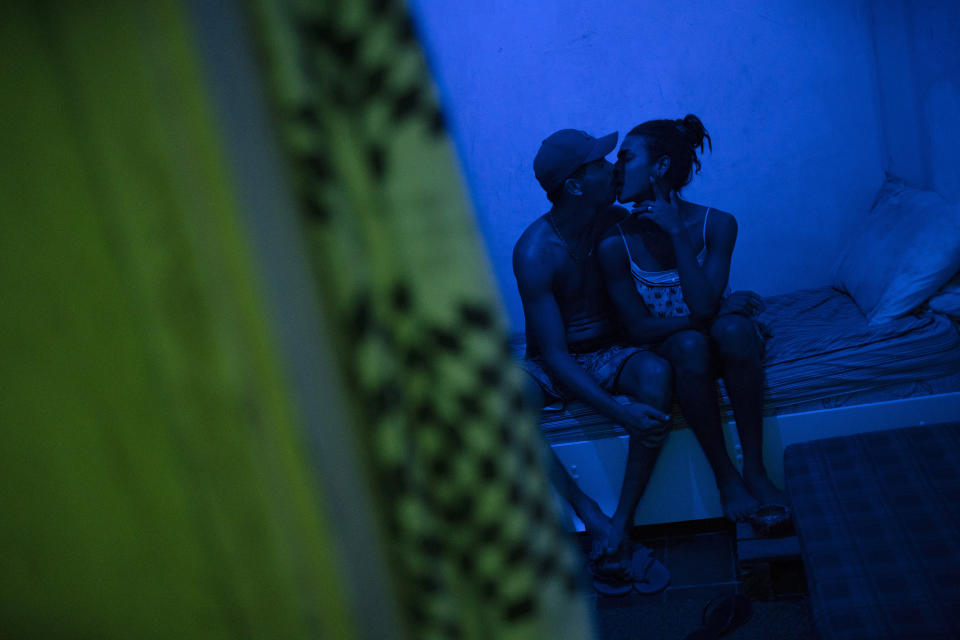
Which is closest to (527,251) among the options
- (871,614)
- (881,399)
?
(881,399)

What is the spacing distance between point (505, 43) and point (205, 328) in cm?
339

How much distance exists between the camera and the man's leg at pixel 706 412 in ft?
8.61

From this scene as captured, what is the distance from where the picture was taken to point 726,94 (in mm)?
3633

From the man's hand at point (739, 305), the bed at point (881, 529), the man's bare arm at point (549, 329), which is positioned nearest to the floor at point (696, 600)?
the bed at point (881, 529)

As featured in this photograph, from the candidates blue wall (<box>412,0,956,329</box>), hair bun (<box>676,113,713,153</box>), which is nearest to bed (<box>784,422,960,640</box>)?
hair bun (<box>676,113,713,153</box>)

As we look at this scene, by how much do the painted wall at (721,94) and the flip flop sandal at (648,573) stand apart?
1.46 metres

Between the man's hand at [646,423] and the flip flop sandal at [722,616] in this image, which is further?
the man's hand at [646,423]

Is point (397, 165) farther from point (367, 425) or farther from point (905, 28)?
point (905, 28)

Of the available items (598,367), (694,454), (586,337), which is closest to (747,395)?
(694,454)

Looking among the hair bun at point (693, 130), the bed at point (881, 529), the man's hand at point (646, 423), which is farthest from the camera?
the hair bun at point (693, 130)

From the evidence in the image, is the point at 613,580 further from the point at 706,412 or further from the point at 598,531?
the point at 706,412

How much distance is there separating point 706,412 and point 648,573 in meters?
0.55

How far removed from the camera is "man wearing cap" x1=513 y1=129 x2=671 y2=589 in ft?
8.81

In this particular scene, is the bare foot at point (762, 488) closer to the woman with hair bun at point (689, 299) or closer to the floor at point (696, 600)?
the woman with hair bun at point (689, 299)
